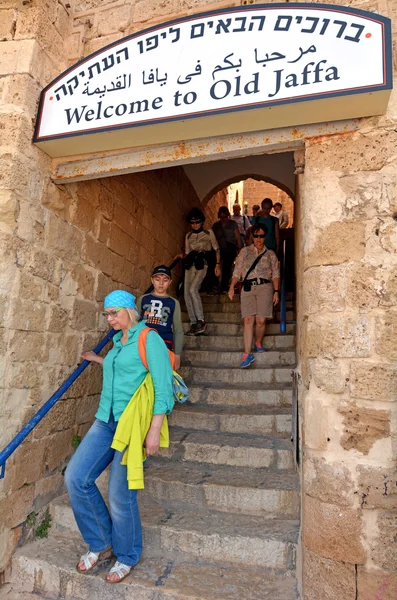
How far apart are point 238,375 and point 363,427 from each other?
2.03 meters

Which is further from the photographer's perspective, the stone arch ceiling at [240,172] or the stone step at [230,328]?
the stone arch ceiling at [240,172]

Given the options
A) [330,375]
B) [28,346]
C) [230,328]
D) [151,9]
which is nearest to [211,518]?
[330,375]

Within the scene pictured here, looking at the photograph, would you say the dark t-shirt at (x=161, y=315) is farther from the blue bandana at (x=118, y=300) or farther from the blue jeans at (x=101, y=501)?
the blue jeans at (x=101, y=501)

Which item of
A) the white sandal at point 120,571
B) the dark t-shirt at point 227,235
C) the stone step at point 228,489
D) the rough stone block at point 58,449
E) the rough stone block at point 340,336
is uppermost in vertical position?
the dark t-shirt at point 227,235

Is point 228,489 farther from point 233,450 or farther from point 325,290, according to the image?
point 325,290

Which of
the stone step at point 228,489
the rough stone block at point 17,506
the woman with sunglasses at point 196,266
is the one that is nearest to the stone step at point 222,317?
the woman with sunglasses at point 196,266

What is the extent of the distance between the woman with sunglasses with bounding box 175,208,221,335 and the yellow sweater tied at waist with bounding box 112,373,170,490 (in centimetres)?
256

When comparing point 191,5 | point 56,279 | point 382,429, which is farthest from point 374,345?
point 191,5

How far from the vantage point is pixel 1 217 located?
2488 millimetres

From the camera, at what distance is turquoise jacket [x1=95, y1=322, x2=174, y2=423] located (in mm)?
2148

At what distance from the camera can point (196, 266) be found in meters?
5.01

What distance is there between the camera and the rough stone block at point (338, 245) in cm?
208

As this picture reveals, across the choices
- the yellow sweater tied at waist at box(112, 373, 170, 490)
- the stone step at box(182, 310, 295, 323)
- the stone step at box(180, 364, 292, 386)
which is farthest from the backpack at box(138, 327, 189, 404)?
the stone step at box(182, 310, 295, 323)

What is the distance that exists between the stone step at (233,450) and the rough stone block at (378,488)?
3.47 ft
